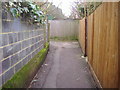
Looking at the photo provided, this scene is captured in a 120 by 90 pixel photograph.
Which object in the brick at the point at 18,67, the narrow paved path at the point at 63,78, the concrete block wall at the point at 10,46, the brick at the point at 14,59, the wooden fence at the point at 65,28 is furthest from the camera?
the wooden fence at the point at 65,28

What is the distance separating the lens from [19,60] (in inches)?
147

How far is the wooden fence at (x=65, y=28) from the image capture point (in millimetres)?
17031

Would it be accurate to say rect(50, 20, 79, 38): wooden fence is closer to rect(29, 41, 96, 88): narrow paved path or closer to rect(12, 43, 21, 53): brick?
rect(29, 41, 96, 88): narrow paved path

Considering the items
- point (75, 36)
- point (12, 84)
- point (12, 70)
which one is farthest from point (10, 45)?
point (75, 36)

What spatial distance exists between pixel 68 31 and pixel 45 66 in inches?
Answer: 440

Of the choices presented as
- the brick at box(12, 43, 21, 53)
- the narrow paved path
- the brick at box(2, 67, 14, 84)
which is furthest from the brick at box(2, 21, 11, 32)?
the narrow paved path

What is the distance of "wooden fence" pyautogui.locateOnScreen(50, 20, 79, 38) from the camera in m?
17.0

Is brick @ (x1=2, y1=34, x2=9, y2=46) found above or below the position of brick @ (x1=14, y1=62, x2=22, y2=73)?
above

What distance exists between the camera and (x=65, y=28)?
17188mm

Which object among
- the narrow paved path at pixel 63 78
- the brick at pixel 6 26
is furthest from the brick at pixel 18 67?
the brick at pixel 6 26

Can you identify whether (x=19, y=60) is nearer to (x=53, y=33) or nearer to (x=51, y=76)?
(x=51, y=76)

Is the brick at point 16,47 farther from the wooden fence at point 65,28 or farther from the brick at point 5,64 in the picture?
the wooden fence at point 65,28

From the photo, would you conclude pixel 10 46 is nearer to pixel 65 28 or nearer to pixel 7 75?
pixel 7 75

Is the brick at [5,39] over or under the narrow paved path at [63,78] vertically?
over
